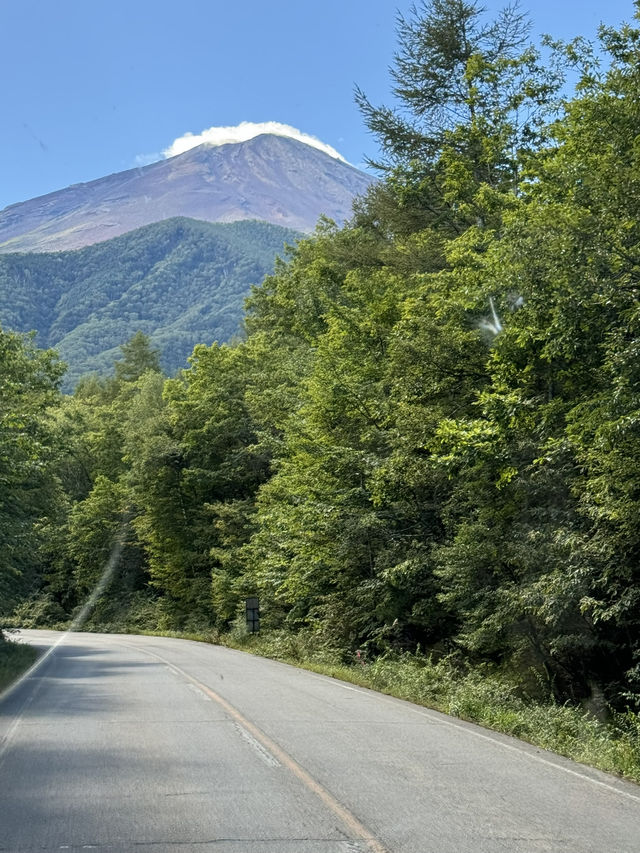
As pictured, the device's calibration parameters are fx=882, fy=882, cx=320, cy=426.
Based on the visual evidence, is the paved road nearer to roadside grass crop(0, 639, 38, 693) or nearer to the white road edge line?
the white road edge line

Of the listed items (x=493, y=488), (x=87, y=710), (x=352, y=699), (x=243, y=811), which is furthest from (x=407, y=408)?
(x=243, y=811)

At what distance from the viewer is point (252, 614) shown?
3572cm

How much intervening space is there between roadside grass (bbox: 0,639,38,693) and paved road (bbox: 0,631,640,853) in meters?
6.34

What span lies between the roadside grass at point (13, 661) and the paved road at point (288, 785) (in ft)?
20.8

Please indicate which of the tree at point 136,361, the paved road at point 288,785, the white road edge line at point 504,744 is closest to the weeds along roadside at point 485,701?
the white road edge line at point 504,744

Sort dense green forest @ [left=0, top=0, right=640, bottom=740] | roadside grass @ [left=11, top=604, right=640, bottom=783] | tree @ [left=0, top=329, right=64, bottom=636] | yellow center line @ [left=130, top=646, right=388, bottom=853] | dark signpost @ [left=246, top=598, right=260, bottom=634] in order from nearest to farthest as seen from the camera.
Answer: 1. yellow center line @ [left=130, top=646, right=388, bottom=853]
2. roadside grass @ [left=11, top=604, right=640, bottom=783]
3. dense green forest @ [left=0, top=0, right=640, bottom=740]
4. tree @ [left=0, top=329, right=64, bottom=636]
5. dark signpost @ [left=246, top=598, right=260, bottom=634]

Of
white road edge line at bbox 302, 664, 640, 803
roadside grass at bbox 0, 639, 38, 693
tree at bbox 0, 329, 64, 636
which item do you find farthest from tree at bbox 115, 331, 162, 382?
white road edge line at bbox 302, 664, 640, 803

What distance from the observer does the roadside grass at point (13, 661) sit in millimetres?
19822

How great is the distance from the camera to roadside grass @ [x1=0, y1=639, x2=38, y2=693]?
1982cm

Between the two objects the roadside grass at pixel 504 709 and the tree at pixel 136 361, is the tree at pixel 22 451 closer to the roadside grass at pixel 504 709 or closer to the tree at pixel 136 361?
the roadside grass at pixel 504 709

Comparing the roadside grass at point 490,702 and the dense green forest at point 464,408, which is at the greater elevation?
the dense green forest at point 464,408

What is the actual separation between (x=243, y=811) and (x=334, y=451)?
18.4 meters

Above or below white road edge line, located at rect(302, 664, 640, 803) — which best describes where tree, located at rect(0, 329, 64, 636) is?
above

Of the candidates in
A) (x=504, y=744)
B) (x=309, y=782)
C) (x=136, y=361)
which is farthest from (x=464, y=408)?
(x=136, y=361)
